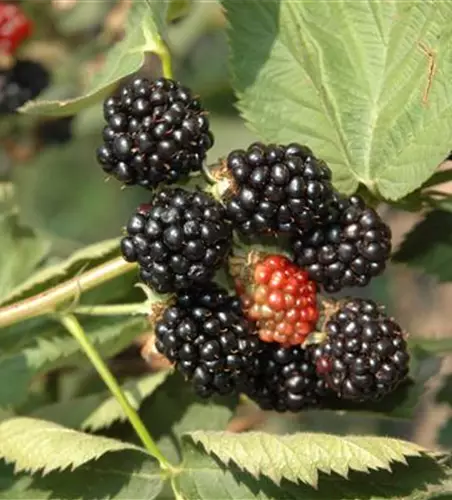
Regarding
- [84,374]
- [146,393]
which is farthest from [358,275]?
[84,374]

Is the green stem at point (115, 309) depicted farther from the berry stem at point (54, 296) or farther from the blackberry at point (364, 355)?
the blackberry at point (364, 355)

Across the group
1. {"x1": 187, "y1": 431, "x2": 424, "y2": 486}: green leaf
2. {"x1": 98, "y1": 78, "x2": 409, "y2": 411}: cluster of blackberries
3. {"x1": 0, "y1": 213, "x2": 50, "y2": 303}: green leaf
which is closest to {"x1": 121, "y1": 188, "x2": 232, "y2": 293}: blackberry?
{"x1": 98, "y1": 78, "x2": 409, "y2": 411}: cluster of blackberries

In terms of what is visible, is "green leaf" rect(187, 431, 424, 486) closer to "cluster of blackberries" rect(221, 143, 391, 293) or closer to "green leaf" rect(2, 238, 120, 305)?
"cluster of blackberries" rect(221, 143, 391, 293)

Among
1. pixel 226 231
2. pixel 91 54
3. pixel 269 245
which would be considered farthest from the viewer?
pixel 91 54

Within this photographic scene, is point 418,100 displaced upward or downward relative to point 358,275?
upward

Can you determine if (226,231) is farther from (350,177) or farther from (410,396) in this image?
(410,396)

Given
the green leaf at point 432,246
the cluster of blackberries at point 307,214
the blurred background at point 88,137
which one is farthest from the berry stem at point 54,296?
the blurred background at point 88,137
